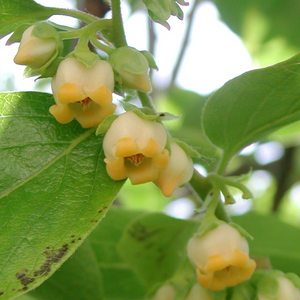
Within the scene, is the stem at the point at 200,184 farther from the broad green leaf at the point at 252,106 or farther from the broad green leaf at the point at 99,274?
the broad green leaf at the point at 99,274

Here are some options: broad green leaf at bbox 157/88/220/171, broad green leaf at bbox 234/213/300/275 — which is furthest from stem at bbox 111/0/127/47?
broad green leaf at bbox 234/213/300/275

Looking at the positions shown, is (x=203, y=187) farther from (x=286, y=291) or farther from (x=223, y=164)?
(x=286, y=291)

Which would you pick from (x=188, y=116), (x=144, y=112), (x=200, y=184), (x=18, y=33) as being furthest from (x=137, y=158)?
(x=188, y=116)

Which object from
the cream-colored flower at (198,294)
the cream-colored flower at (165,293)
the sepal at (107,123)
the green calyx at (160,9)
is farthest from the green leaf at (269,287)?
the green calyx at (160,9)

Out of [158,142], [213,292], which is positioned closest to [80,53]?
[158,142]

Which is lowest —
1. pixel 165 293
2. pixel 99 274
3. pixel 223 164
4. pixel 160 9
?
pixel 99 274

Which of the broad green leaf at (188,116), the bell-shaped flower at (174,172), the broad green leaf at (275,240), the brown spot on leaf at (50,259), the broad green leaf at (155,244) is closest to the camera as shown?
the brown spot on leaf at (50,259)

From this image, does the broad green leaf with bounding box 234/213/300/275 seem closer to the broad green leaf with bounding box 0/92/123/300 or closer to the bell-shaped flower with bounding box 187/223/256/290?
the bell-shaped flower with bounding box 187/223/256/290
